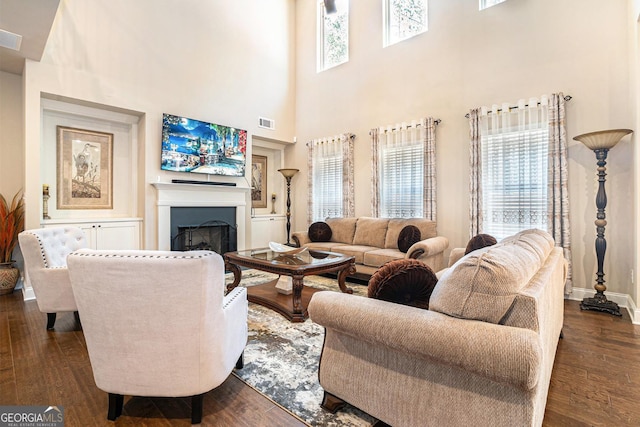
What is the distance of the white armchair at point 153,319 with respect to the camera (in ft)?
4.46

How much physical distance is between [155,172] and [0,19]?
2359 mm

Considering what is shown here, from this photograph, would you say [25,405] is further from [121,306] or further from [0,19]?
[0,19]

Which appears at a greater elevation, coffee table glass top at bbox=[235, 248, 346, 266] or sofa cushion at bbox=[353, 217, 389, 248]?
sofa cushion at bbox=[353, 217, 389, 248]

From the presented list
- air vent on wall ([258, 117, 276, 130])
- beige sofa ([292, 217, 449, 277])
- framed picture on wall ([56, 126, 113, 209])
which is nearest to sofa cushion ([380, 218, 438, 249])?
beige sofa ([292, 217, 449, 277])

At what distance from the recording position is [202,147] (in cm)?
533

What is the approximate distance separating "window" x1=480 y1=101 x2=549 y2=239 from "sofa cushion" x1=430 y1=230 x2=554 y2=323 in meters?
3.06

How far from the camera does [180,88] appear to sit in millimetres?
5129

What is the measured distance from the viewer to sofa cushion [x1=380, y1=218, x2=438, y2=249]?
447cm

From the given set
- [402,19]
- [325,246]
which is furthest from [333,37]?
[325,246]

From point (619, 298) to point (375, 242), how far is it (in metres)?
2.90

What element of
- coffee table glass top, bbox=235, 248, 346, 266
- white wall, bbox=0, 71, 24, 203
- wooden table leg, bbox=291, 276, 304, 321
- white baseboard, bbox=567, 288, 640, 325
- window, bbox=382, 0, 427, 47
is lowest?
white baseboard, bbox=567, 288, 640, 325

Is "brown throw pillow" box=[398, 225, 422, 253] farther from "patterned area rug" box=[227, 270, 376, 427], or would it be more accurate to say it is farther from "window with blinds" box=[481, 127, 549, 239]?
"patterned area rug" box=[227, 270, 376, 427]

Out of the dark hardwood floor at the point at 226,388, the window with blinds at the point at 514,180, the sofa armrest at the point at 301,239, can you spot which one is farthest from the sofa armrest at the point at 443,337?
the sofa armrest at the point at 301,239

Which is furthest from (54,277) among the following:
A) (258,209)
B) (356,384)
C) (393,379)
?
(258,209)
